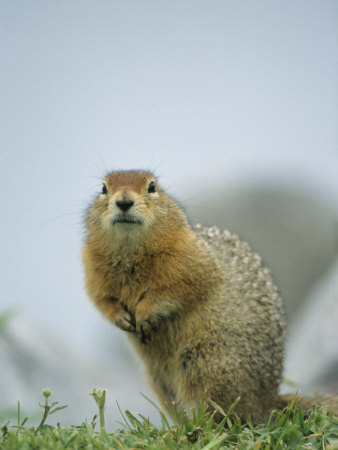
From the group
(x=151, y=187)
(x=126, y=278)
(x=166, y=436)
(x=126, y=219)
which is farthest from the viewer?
(x=151, y=187)

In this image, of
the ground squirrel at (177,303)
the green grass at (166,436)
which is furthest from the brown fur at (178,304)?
the green grass at (166,436)

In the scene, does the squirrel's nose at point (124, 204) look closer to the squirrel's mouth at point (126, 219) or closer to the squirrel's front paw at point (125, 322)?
the squirrel's mouth at point (126, 219)

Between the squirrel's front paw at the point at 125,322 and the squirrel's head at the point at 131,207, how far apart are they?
717 mm

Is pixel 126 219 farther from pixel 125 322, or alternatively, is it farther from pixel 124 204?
pixel 125 322

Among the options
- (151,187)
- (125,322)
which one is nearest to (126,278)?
(125,322)

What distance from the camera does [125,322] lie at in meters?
4.81

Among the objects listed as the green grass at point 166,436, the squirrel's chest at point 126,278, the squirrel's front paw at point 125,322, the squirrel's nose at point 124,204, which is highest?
the squirrel's nose at point 124,204

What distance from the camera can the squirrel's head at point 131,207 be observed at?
4.59m

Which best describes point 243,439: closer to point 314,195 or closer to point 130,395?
point 130,395

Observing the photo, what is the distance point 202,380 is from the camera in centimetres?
477

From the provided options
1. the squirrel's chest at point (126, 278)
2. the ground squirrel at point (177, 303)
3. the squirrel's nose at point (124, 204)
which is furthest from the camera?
the squirrel's chest at point (126, 278)

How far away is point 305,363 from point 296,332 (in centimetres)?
203

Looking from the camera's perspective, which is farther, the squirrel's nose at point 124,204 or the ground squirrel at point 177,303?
the ground squirrel at point 177,303

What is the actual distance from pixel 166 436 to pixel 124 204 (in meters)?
1.94
